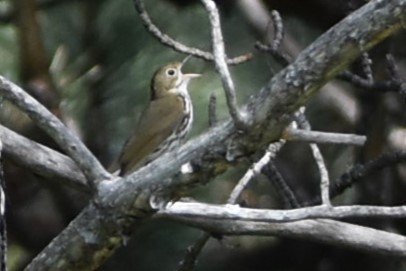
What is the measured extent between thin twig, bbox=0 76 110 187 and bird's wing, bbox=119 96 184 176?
1412 millimetres

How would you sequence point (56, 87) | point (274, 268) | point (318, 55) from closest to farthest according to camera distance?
point (318, 55) < point (56, 87) < point (274, 268)

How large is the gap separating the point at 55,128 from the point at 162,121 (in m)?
2.16

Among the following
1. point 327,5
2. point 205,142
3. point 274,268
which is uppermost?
point 205,142

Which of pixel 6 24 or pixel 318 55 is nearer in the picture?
pixel 318 55

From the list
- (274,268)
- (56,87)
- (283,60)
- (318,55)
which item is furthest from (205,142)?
(274,268)

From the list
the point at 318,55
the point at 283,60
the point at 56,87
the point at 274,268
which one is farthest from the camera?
the point at 274,268

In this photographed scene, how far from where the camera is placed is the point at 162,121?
4.81m

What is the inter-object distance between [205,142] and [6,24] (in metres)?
1.55

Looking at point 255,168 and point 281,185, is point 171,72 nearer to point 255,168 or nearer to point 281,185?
point 281,185

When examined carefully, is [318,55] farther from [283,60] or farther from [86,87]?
[86,87]

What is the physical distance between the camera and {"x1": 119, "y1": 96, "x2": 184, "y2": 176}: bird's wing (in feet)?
13.9

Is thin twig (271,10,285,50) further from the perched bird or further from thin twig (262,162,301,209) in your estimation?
the perched bird

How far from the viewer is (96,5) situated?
13.0 feet

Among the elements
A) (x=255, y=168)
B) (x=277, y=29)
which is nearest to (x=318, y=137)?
(x=255, y=168)
